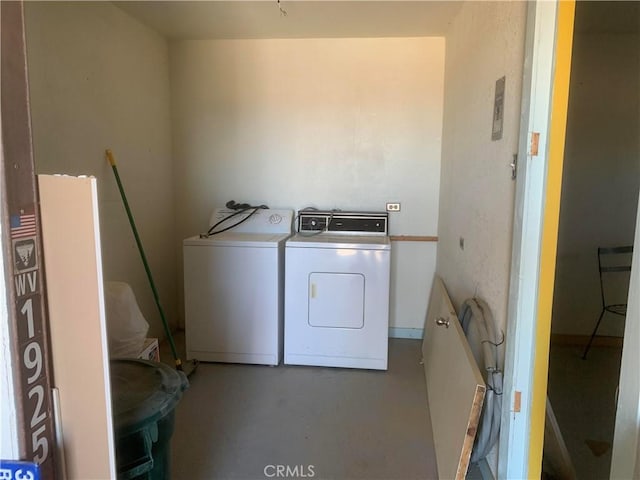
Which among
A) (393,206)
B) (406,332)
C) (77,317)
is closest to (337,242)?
(393,206)

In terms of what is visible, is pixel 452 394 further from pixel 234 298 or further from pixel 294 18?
pixel 294 18

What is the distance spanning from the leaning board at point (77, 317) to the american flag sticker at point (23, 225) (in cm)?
3

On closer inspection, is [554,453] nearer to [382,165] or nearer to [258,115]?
[382,165]

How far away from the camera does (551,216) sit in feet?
4.87

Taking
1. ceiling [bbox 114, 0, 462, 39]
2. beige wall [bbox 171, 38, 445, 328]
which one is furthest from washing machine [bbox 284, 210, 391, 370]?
ceiling [bbox 114, 0, 462, 39]

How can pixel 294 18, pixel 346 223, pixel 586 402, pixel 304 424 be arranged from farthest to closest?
pixel 346 223
pixel 294 18
pixel 586 402
pixel 304 424

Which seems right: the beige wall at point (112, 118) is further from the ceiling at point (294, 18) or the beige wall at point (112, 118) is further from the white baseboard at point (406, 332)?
the white baseboard at point (406, 332)

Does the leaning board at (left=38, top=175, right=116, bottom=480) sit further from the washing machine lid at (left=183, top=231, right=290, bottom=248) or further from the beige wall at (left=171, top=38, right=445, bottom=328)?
the beige wall at (left=171, top=38, right=445, bottom=328)

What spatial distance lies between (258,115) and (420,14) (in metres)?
1.39

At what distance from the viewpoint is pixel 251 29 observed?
3.14 meters

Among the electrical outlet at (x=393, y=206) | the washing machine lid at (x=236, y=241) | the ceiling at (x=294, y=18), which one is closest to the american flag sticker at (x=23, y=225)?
the washing machine lid at (x=236, y=241)

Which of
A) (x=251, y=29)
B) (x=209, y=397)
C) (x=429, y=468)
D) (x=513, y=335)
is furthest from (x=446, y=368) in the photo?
(x=251, y=29)

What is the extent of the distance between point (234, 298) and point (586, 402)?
2.21 meters

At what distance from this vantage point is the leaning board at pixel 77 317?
1029 millimetres
